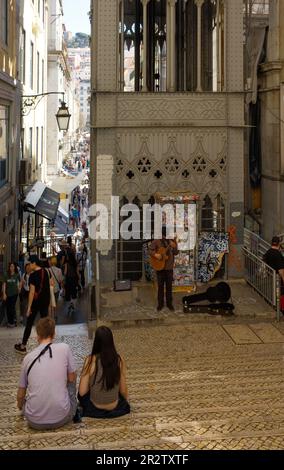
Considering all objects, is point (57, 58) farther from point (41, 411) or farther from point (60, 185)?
point (41, 411)

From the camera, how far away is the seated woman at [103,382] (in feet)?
19.4

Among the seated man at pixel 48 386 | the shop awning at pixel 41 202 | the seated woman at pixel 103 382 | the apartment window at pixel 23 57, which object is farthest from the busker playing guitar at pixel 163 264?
the apartment window at pixel 23 57

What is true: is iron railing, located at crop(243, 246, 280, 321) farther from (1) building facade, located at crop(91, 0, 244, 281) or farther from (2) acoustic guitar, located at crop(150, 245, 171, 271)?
(2) acoustic guitar, located at crop(150, 245, 171, 271)

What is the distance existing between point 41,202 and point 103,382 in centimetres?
1800

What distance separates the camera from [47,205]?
2366 centimetres

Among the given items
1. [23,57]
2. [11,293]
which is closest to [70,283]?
[11,293]

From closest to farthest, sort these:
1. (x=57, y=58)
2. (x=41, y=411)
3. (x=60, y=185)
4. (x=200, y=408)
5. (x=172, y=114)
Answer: (x=41, y=411)
(x=200, y=408)
(x=172, y=114)
(x=60, y=185)
(x=57, y=58)

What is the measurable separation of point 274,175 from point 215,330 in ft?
27.6

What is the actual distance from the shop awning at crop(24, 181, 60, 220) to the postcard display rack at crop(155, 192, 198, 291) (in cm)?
928

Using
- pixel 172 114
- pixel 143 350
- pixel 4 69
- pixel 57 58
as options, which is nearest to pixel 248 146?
pixel 172 114

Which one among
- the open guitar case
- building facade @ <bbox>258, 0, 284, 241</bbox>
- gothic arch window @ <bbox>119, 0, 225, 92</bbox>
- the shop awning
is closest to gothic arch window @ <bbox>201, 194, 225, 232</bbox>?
building facade @ <bbox>258, 0, 284, 241</bbox>

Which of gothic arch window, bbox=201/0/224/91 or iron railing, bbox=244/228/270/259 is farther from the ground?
gothic arch window, bbox=201/0/224/91

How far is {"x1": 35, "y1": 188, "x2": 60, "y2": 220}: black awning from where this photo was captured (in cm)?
2262

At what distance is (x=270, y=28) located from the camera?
56.8ft
